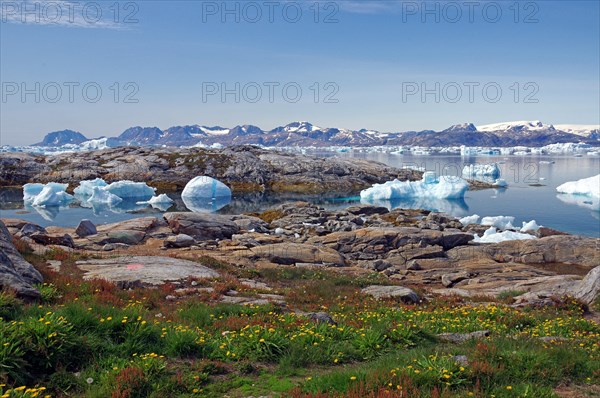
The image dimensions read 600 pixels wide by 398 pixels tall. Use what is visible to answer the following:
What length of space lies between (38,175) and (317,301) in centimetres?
12925

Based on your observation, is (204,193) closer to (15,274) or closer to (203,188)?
(203,188)

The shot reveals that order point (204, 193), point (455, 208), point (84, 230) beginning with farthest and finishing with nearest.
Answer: point (204, 193)
point (455, 208)
point (84, 230)

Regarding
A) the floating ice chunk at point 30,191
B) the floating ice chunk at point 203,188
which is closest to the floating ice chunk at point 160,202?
the floating ice chunk at point 203,188

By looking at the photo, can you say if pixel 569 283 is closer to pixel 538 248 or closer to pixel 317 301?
pixel 317 301

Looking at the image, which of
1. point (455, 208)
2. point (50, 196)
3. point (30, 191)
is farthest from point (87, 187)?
point (455, 208)

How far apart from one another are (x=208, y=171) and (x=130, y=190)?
114 ft

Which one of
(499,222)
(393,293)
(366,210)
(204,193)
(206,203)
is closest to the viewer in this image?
(393,293)

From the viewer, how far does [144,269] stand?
21.0 metres

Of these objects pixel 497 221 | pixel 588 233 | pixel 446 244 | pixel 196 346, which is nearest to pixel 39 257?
pixel 196 346

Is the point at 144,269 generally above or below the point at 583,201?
above

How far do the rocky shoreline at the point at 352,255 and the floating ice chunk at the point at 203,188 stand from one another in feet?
157

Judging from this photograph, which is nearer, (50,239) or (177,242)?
(50,239)

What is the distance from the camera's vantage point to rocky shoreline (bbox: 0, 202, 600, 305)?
21.7 meters

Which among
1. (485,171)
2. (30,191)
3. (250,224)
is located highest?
(485,171)
